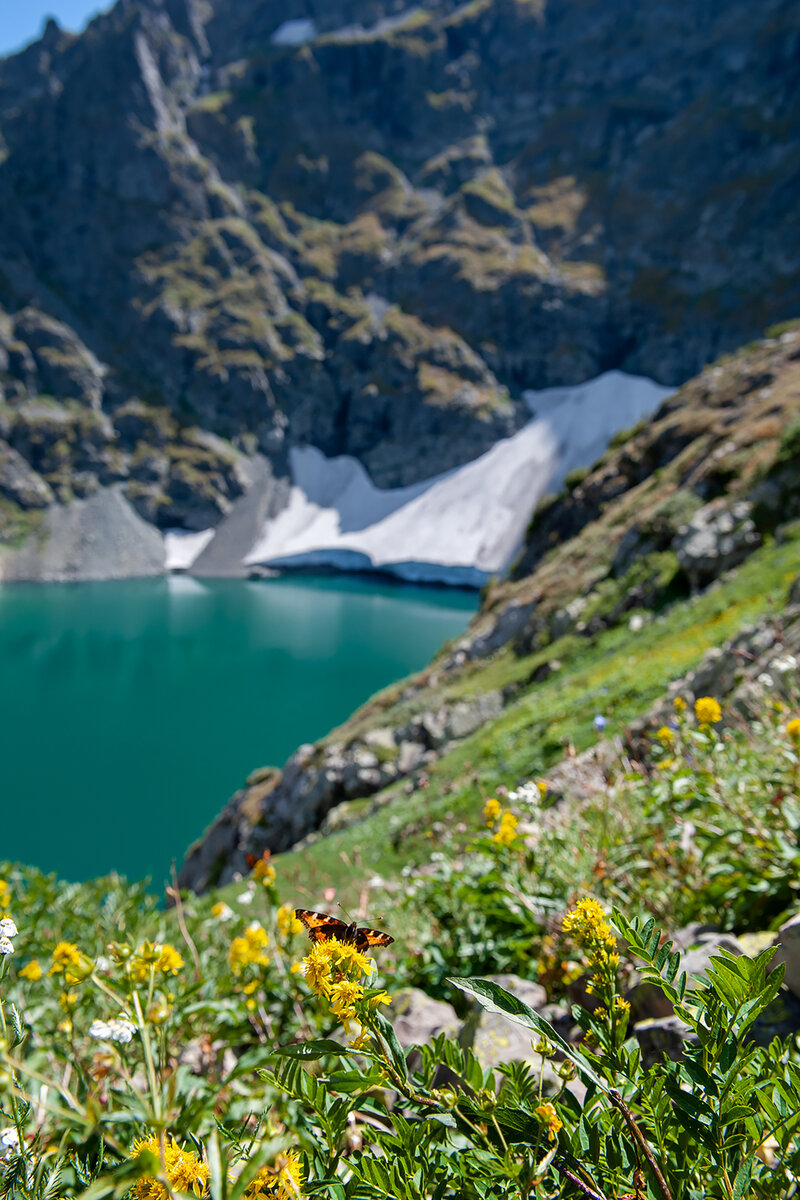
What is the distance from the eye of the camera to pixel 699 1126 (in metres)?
0.95

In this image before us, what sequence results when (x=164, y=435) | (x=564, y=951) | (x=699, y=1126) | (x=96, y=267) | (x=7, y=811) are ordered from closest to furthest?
(x=699, y=1126)
(x=564, y=951)
(x=7, y=811)
(x=164, y=435)
(x=96, y=267)

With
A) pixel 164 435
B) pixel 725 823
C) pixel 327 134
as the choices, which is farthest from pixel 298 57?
pixel 725 823

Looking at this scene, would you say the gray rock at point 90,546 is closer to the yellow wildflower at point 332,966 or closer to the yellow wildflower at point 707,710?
the yellow wildflower at point 707,710

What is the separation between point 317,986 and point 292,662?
1841 inches

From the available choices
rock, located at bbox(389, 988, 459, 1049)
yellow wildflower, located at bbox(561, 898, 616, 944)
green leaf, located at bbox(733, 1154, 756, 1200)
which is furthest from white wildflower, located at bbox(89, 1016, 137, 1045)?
rock, located at bbox(389, 988, 459, 1049)

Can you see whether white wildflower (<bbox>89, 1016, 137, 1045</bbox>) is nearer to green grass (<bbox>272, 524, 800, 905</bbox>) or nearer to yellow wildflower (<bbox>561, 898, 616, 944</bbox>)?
yellow wildflower (<bbox>561, 898, 616, 944</bbox>)

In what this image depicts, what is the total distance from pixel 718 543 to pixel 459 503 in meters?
90.0

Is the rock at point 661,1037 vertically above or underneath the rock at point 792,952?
underneath

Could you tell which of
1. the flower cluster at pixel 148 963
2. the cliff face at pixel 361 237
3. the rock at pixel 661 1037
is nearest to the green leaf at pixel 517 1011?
the flower cluster at pixel 148 963

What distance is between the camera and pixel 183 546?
99438mm

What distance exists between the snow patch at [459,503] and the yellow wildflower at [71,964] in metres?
89.3

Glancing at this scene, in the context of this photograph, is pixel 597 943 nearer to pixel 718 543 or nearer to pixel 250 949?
pixel 250 949

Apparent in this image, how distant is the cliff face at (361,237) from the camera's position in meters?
104

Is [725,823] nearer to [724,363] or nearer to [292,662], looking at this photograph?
[724,363]
